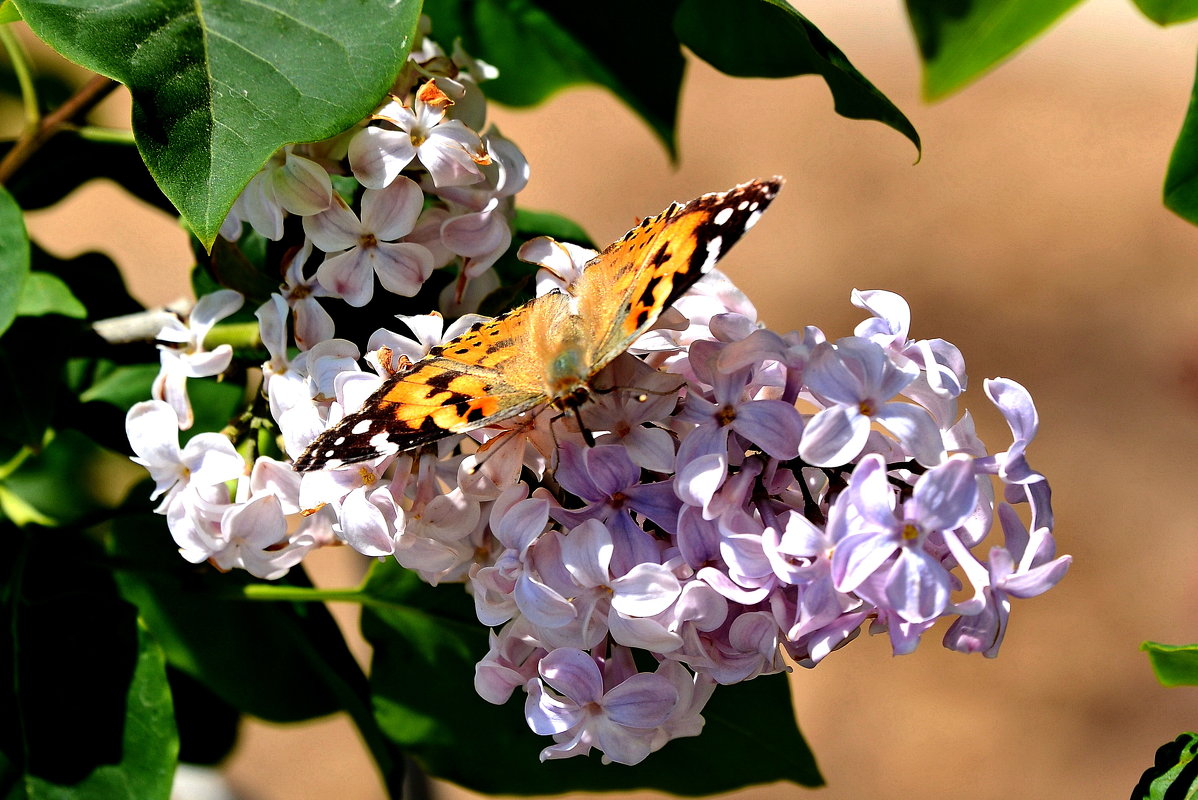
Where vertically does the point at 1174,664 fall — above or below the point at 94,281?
below

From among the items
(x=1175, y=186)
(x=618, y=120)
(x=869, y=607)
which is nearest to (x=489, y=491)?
(x=869, y=607)

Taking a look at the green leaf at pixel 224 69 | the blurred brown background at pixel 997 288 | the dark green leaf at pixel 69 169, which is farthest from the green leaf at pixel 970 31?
the blurred brown background at pixel 997 288

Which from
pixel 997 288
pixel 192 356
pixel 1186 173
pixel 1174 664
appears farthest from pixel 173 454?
pixel 997 288

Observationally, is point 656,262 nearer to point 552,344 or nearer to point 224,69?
point 552,344

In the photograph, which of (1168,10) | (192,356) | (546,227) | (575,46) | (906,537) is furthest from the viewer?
(575,46)

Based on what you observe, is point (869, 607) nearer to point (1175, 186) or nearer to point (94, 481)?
point (1175, 186)

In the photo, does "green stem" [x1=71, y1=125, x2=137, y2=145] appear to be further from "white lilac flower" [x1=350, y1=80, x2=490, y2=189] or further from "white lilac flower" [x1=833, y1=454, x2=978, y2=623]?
"white lilac flower" [x1=833, y1=454, x2=978, y2=623]

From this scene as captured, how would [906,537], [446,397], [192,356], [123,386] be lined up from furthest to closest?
[123,386] < [192,356] < [446,397] < [906,537]
